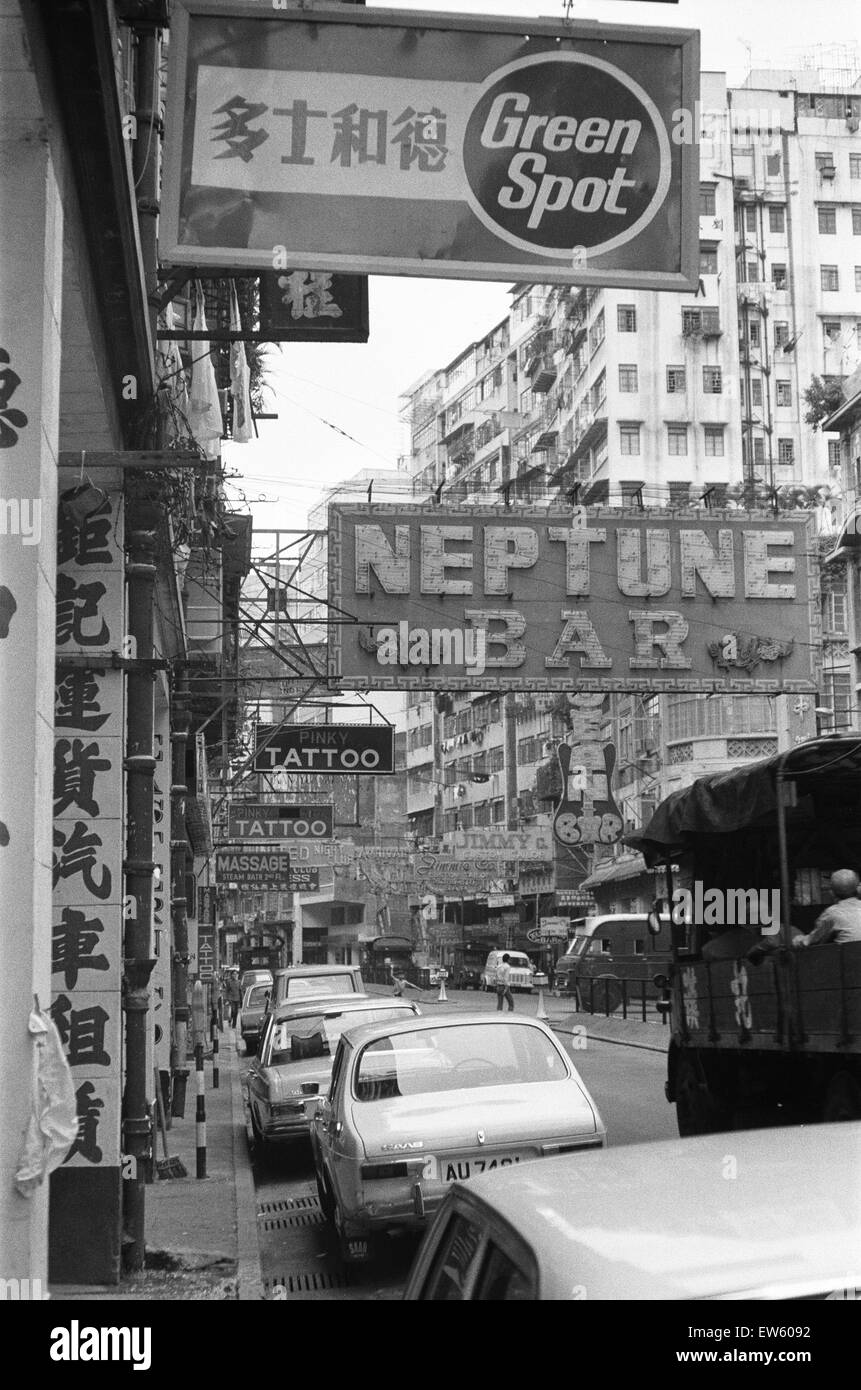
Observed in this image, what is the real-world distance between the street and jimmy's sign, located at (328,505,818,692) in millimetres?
6462

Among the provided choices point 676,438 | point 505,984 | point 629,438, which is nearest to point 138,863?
point 505,984

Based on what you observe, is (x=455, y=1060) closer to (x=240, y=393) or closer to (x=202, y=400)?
(x=202, y=400)

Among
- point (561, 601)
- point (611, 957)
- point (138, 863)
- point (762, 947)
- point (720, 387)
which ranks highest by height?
point (720, 387)

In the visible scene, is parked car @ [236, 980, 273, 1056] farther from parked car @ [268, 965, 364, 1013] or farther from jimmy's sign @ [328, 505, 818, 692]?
jimmy's sign @ [328, 505, 818, 692]

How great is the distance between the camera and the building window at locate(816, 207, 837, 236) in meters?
64.6

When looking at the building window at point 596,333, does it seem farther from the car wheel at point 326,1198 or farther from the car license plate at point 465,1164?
the car license plate at point 465,1164

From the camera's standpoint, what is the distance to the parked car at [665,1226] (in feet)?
9.14

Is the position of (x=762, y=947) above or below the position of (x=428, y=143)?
below

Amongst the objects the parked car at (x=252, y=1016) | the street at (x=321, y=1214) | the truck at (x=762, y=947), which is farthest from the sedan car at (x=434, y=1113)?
the parked car at (x=252, y=1016)

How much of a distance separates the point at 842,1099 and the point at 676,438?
63.6 meters

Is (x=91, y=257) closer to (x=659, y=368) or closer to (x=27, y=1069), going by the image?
(x=27, y=1069)

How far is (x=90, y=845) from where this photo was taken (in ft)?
32.6
